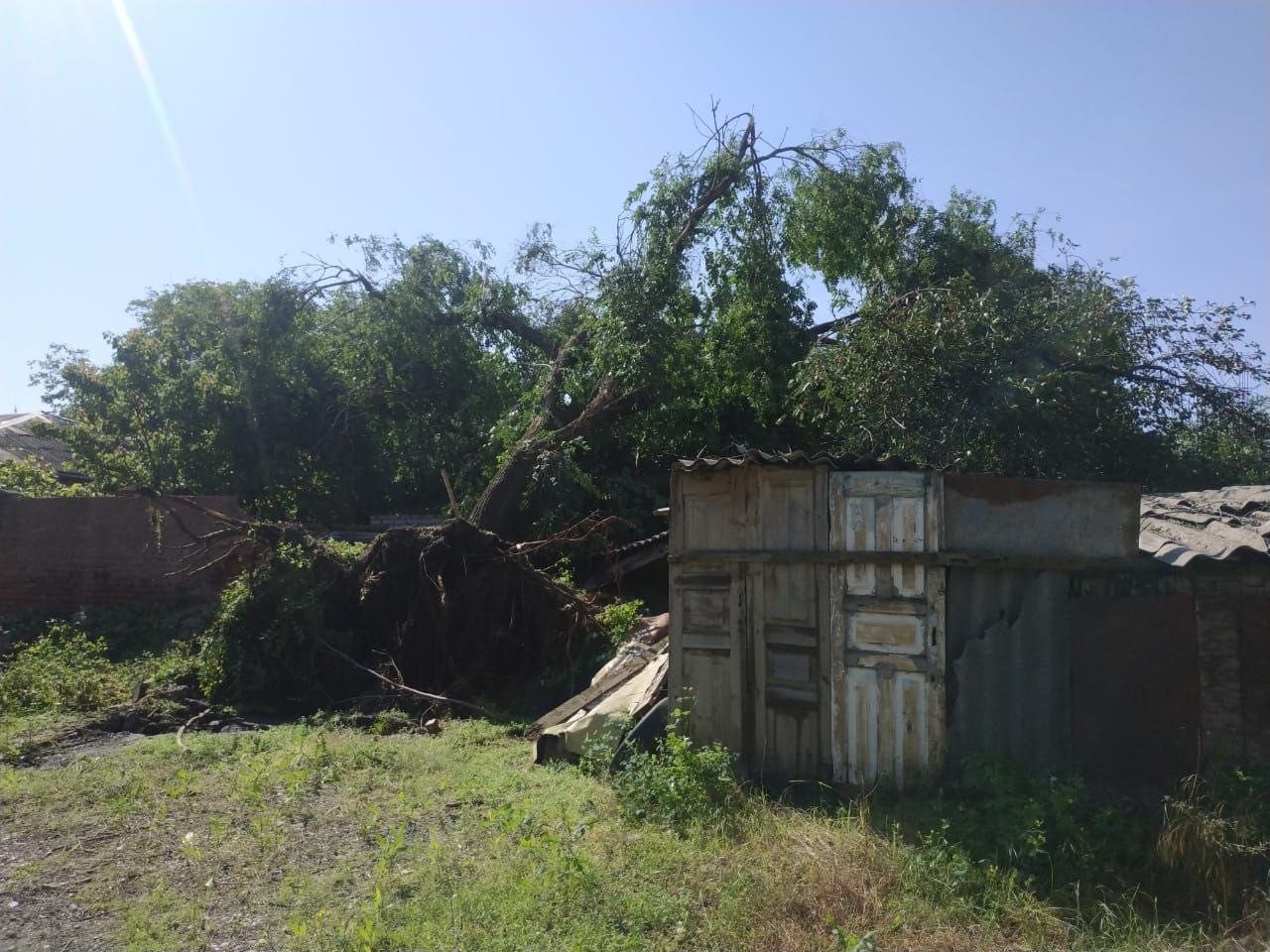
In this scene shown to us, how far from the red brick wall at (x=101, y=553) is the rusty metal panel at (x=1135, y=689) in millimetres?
9533

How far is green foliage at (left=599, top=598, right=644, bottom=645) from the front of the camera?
1027 cm

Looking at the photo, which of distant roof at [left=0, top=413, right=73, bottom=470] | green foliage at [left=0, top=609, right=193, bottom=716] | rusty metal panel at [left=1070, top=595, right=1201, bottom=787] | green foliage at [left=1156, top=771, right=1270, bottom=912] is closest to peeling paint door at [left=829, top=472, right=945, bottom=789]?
rusty metal panel at [left=1070, top=595, right=1201, bottom=787]

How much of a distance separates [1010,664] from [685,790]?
2.16m

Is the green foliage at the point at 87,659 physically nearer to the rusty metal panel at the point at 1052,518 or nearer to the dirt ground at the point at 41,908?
the dirt ground at the point at 41,908

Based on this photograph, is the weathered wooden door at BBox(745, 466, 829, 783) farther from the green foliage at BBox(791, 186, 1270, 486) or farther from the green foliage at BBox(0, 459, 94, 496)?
the green foliage at BBox(0, 459, 94, 496)

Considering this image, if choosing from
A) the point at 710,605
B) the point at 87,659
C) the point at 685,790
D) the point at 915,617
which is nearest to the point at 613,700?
the point at 710,605

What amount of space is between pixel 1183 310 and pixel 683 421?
19.2 feet

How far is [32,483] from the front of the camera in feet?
48.6

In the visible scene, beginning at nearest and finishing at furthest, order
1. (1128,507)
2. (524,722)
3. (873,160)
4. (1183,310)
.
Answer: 1. (1128,507)
2. (524,722)
3. (1183,310)
4. (873,160)

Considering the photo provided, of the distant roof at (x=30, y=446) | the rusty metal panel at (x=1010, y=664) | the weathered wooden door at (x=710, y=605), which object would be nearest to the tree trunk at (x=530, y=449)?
the weathered wooden door at (x=710, y=605)

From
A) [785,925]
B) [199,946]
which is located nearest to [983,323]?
[785,925]

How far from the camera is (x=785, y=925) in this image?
456 centimetres

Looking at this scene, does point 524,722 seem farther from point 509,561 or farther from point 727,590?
point 727,590

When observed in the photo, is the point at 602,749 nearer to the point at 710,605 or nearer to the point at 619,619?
the point at 710,605
